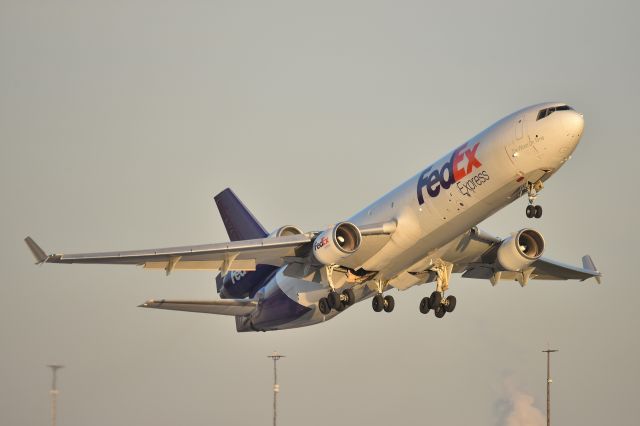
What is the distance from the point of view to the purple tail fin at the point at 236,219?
206 ft

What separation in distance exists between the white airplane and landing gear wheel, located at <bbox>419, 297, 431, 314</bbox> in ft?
0.17

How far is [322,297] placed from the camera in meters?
56.2

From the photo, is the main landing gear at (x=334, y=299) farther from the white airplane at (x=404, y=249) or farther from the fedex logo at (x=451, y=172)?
the fedex logo at (x=451, y=172)

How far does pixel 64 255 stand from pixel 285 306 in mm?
12038

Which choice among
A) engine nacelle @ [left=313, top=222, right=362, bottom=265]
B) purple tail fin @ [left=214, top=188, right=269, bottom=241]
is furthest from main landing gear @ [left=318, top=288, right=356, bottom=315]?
purple tail fin @ [left=214, top=188, right=269, bottom=241]

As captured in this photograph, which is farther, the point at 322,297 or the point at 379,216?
the point at 322,297

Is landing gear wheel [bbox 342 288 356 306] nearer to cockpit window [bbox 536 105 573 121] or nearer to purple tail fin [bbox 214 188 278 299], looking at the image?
purple tail fin [bbox 214 188 278 299]

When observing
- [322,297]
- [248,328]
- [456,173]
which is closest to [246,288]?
[248,328]

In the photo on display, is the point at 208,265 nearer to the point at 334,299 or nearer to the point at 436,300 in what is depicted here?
the point at 334,299

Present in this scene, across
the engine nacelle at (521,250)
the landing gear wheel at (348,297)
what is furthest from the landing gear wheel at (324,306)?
the engine nacelle at (521,250)

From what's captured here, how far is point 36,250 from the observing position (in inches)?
1918

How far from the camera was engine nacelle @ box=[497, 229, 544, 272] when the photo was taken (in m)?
54.4

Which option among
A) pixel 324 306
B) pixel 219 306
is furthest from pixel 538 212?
pixel 219 306

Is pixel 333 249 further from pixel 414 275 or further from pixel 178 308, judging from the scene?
pixel 178 308
